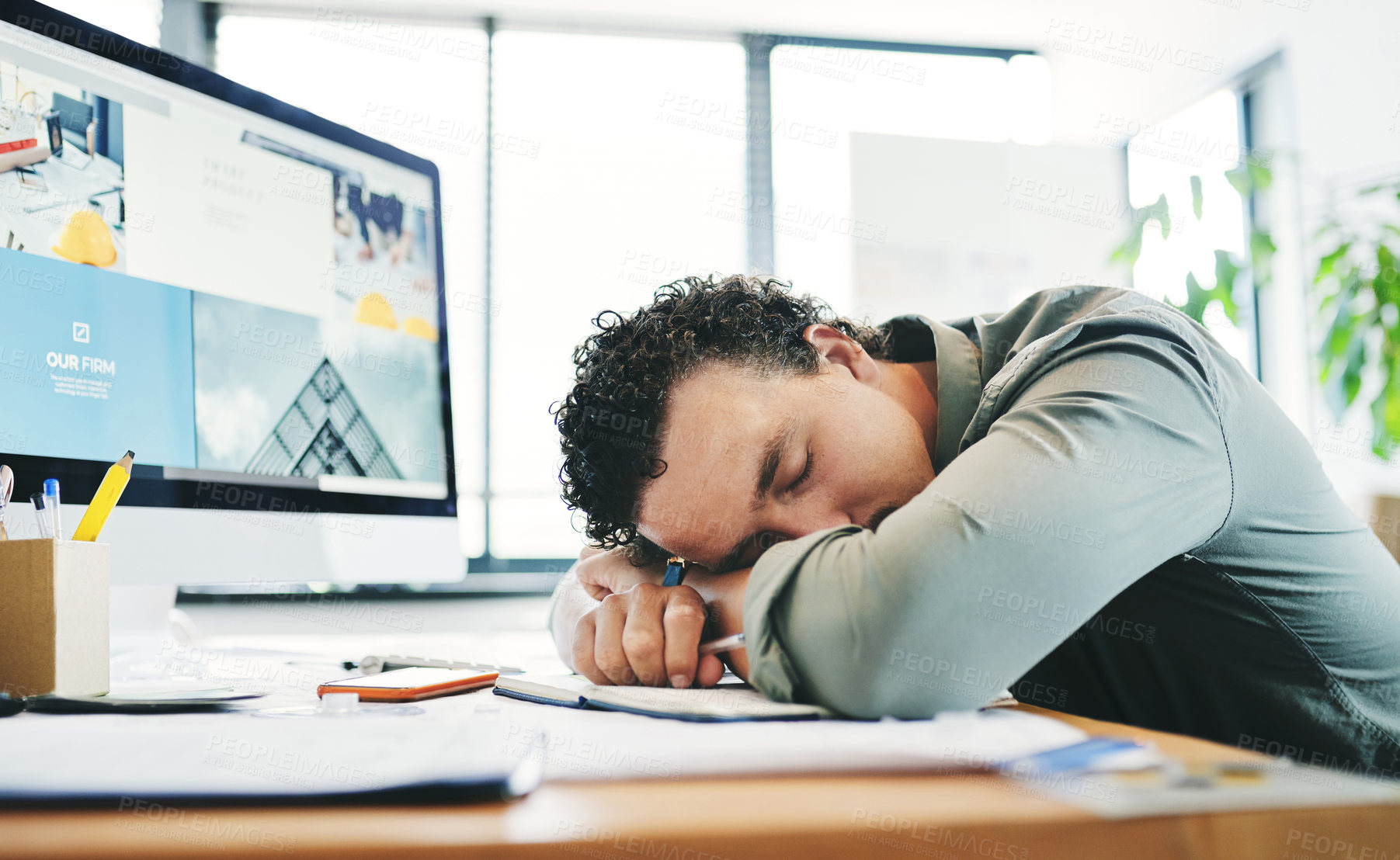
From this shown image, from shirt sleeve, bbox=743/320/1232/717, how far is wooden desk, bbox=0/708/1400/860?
17 centimetres

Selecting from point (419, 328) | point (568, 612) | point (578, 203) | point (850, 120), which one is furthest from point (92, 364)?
point (850, 120)

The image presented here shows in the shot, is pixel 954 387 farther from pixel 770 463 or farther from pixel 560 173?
pixel 560 173

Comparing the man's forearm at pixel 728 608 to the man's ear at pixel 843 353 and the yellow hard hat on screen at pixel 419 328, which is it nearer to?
the man's ear at pixel 843 353

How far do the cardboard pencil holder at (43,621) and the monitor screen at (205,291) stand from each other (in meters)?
0.15

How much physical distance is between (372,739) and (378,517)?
68 centimetres

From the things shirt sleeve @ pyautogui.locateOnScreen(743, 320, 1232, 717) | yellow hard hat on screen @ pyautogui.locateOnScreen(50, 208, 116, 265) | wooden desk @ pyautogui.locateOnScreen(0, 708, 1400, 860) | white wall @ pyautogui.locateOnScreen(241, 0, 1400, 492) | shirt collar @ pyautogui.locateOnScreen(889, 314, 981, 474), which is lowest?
wooden desk @ pyautogui.locateOnScreen(0, 708, 1400, 860)

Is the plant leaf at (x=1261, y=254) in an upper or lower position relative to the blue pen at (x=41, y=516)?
A: upper

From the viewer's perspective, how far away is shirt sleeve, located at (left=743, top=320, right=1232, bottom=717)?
0.48 m

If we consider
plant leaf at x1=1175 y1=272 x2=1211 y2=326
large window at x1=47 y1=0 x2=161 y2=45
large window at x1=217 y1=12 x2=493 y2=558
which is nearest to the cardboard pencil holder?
large window at x1=217 y1=12 x2=493 y2=558

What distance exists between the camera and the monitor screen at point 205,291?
0.73 meters

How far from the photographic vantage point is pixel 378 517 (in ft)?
3.26

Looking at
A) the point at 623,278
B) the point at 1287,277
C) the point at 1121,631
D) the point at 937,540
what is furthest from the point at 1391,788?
the point at 1287,277

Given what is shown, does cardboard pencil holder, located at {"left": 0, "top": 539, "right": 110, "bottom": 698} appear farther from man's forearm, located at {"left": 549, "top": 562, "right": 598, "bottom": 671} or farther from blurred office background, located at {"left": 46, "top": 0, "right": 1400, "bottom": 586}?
blurred office background, located at {"left": 46, "top": 0, "right": 1400, "bottom": 586}

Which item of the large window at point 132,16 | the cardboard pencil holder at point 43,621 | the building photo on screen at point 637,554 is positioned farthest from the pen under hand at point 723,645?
the large window at point 132,16
